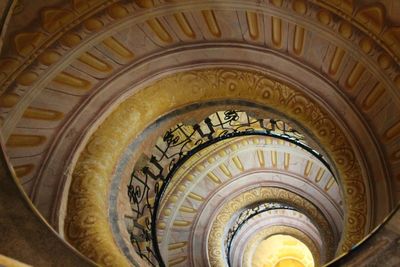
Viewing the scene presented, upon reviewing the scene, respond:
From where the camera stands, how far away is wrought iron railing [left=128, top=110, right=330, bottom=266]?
18.7 feet

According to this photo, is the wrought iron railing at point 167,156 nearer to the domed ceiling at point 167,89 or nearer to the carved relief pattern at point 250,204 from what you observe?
the domed ceiling at point 167,89

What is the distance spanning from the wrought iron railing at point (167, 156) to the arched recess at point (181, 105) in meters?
0.75

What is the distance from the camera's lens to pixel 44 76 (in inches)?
165

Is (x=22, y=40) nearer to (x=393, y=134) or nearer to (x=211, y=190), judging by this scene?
(x=393, y=134)

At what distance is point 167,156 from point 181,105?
182cm

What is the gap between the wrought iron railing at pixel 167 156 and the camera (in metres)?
5.71

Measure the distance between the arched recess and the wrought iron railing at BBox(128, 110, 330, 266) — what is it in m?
0.75

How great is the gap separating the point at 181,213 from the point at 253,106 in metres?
3.65

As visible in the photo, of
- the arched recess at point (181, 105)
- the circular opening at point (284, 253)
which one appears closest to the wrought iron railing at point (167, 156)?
the arched recess at point (181, 105)

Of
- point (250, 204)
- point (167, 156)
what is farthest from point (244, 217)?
point (167, 156)

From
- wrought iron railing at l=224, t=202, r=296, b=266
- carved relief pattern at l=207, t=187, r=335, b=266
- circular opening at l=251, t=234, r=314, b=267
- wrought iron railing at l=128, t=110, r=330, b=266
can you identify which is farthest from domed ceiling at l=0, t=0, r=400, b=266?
circular opening at l=251, t=234, r=314, b=267

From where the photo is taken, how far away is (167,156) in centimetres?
681

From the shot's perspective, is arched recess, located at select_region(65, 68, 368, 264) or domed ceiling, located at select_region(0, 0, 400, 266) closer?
domed ceiling, located at select_region(0, 0, 400, 266)

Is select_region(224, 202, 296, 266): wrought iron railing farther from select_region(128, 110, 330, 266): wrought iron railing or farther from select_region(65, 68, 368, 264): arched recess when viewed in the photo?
select_region(65, 68, 368, 264): arched recess
